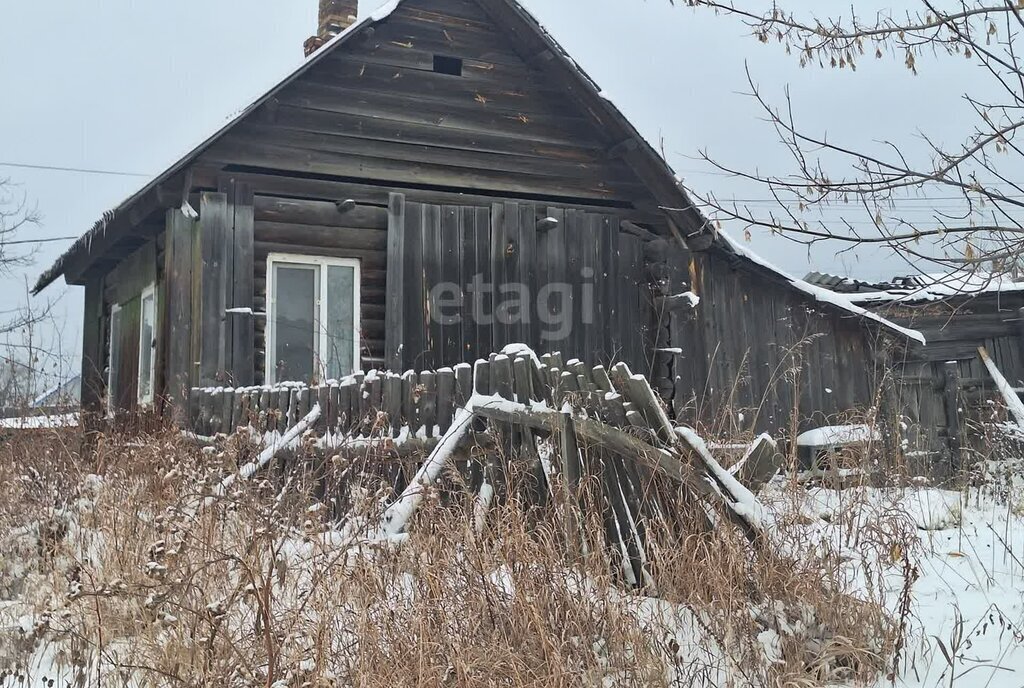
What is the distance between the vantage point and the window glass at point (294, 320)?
9.09 m

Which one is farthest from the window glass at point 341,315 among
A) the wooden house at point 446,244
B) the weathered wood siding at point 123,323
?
the weathered wood siding at point 123,323

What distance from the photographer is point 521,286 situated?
997cm

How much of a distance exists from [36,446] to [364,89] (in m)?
4.91

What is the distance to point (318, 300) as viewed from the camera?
9.24 metres

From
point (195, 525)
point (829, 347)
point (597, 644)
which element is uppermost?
point (829, 347)

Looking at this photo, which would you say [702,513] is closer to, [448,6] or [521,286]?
[521,286]

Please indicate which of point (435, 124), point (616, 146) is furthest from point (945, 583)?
point (435, 124)

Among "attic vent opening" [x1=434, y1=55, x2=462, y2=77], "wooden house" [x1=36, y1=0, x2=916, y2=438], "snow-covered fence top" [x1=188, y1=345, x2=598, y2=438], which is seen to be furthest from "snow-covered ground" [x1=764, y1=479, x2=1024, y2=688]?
"attic vent opening" [x1=434, y1=55, x2=462, y2=77]

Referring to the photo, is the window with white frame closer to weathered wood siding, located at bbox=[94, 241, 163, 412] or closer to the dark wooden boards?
weathered wood siding, located at bbox=[94, 241, 163, 412]

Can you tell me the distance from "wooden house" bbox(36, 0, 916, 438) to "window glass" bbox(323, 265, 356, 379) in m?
0.02

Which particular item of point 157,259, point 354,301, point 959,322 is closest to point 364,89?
point 354,301

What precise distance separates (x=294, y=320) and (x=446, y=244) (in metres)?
1.81

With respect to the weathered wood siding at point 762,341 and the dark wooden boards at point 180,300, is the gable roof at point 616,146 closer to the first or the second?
the weathered wood siding at point 762,341
